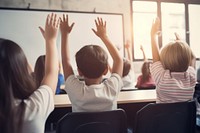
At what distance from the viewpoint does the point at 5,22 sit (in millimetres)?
4691

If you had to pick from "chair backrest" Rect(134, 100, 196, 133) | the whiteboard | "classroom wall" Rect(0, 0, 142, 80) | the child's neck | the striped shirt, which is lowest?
"chair backrest" Rect(134, 100, 196, 133)

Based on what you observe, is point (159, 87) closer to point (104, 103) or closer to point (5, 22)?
point (104, 103)

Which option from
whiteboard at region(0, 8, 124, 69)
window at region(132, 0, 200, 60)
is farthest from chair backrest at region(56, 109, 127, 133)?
window at region(132, 0, 200, 60)

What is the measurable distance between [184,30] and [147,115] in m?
5.01

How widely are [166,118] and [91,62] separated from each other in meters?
0.55

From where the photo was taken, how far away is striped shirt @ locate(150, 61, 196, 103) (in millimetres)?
1730

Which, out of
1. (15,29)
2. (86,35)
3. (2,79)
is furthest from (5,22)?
(2,79)

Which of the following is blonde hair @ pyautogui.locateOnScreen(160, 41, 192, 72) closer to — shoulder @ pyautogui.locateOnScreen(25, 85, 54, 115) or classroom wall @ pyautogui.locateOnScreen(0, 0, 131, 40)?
shoulder @ pyautogui.locateOnScreen(25, 85, 54, 115)

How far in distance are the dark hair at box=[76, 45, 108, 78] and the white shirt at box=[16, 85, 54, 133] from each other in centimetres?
47

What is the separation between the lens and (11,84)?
99 cm

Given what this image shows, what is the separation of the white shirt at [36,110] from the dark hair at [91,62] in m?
0.47

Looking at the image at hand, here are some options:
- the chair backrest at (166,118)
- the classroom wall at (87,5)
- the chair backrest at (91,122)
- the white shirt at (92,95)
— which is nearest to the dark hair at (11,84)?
the chair backrest at (91,122)

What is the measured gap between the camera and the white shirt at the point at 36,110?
1032 mm

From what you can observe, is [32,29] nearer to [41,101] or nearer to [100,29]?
[100,29]
